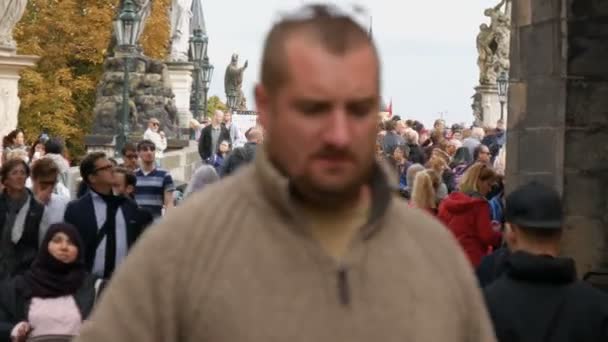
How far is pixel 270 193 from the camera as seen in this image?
10.5 ft

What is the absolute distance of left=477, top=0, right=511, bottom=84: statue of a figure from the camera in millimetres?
49656

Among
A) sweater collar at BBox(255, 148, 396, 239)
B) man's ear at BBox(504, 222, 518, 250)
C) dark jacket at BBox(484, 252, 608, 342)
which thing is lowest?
dark jacket at BBox(484, 252, 608, 342)

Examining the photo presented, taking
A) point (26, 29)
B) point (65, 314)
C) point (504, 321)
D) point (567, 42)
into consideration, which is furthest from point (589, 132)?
point (26, 29)

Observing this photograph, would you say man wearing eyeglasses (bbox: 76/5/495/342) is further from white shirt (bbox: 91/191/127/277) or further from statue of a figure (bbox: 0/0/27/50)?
statue of a figure (bbox: 0/0/27/50)

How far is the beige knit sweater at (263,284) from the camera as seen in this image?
312 cm

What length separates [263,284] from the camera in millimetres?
3129

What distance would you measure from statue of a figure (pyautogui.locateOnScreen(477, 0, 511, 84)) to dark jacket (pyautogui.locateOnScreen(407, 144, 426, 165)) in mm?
20303

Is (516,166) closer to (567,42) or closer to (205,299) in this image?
(567,42)

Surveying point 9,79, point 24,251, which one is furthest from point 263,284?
point 9,79

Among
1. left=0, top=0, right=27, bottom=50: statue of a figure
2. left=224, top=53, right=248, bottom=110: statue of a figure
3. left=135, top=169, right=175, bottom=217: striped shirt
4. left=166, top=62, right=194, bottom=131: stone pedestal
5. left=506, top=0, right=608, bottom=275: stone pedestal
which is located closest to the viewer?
left=506, top=0, right=608, bottom=275: stone pedestal

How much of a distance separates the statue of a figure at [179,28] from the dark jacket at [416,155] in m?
31.5

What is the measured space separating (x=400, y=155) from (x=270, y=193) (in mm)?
21265

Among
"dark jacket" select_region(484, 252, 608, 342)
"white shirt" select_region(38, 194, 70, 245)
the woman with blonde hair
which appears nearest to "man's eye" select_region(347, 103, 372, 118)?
"dark jacket" select_region(484, 252, 608, 342)

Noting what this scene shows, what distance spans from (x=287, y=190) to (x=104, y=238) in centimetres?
825
